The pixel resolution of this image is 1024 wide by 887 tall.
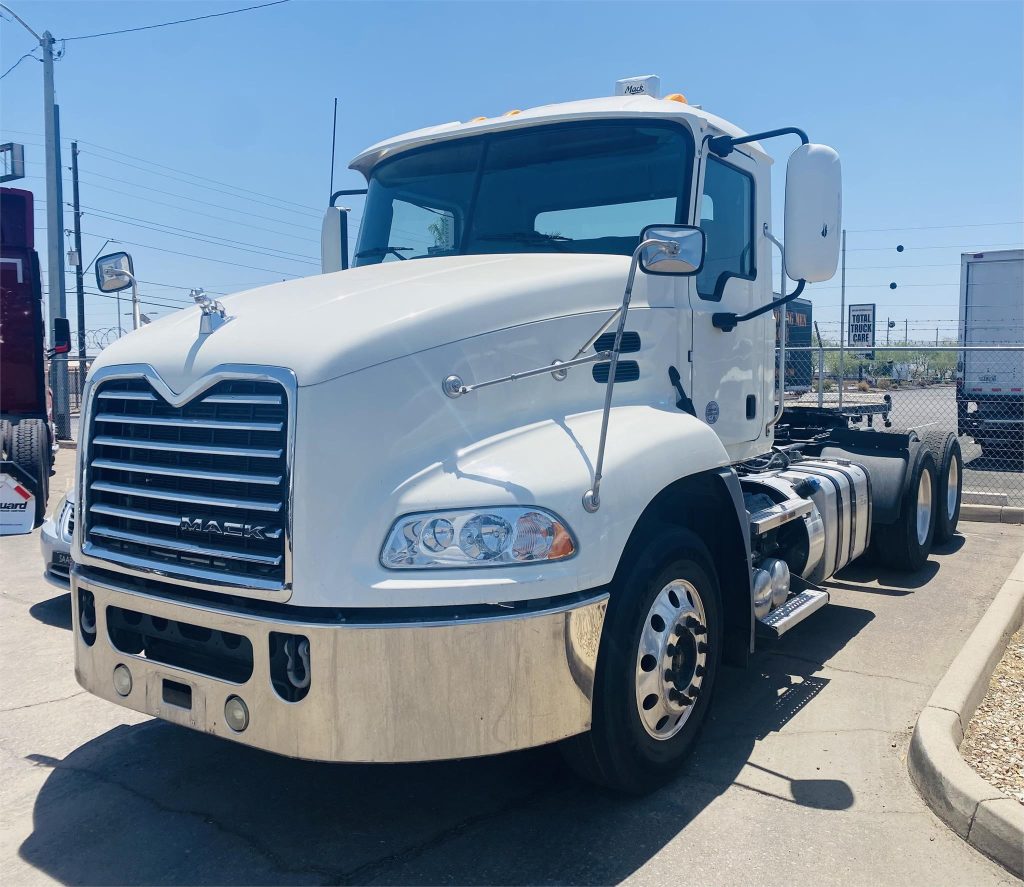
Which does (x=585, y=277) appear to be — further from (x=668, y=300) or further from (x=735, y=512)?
(x=735, y=512)

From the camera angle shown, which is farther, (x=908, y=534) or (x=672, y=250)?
(x=908, y=534)

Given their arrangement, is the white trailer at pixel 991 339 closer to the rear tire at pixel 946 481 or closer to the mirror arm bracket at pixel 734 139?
the rear tire at pixel 946 481

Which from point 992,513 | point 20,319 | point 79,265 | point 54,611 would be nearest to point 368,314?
point 54,611

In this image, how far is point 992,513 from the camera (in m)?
10.2

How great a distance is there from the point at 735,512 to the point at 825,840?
1391mm

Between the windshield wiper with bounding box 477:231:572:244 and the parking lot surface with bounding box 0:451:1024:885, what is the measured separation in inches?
92.0

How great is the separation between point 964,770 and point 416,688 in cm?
220

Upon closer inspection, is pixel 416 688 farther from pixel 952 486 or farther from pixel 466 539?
pixel 952 486

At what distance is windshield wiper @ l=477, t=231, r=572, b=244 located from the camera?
4.54m

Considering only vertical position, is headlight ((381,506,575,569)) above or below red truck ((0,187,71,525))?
below

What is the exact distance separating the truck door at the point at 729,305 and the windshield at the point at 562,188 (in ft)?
0.80

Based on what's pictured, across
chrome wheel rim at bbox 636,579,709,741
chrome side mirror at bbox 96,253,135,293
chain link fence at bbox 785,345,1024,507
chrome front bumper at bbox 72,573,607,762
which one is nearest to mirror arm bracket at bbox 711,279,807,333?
chrome wheel rim at bbox 636,579,709,741

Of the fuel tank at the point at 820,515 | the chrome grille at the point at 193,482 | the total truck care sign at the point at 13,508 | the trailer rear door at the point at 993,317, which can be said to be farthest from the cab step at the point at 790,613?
the trailer rear door at the point at 993,317

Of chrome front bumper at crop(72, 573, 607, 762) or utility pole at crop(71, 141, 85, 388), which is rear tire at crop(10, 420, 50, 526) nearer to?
chrome front bumper at crop(72, 573, 607, 762)
